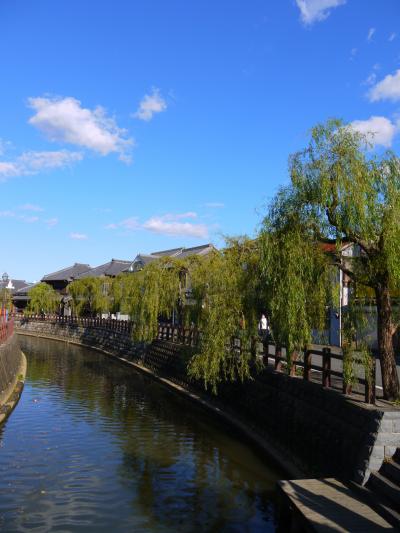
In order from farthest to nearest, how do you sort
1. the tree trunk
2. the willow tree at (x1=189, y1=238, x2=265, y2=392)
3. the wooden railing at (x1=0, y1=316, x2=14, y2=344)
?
the wooden railing at (x1=0, y1=316, x2=14, y2=344), the willow tree at (x1=189, y1=238, x2=265, y2=392), the tree trunk

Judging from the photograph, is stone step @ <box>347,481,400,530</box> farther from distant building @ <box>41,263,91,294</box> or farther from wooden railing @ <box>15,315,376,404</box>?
distant building @ <box>41,263,91,294</box>

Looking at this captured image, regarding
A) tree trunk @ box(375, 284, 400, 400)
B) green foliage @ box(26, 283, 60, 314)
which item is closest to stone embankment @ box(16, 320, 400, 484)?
tree trunk @ box(375, 284, 400, 400)

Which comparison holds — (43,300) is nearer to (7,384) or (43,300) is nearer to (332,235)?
(7,384)

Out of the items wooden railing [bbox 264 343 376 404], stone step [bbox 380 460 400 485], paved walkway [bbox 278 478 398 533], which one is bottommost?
paved walkway [bbox 278 478 398 533]

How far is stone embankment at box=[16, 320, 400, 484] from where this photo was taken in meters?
8.78

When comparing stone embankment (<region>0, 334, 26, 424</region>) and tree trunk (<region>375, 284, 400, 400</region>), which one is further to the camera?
stone embankment (<region>0, 334, 26, 424</region>)

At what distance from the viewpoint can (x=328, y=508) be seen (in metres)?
7.85

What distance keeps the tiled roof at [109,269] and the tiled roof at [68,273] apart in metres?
1.29

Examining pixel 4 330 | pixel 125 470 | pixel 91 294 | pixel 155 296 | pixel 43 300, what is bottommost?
pixel 125 470

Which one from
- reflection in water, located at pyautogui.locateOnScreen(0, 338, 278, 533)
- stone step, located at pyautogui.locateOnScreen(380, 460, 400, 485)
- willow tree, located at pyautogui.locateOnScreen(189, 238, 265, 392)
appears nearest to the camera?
stone step, located at pyautogui.locateOnScreen(380, 460, 400, 485)

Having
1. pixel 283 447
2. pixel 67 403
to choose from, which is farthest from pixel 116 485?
pixel 67 403

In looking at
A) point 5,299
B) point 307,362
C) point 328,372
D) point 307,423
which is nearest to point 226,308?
point 307,362

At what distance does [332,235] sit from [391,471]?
4888mm

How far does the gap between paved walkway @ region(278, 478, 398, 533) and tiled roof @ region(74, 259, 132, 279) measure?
50254 mm
